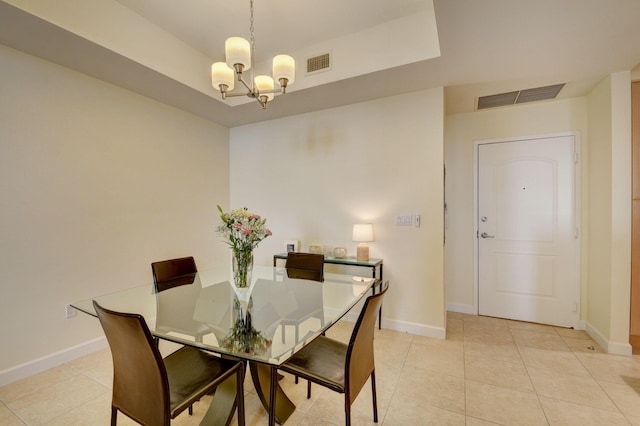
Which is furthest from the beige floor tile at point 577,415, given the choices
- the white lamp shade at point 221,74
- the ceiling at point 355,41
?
the white lamp shade at point 221,74

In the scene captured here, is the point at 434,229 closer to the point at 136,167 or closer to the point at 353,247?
the point at 353,247

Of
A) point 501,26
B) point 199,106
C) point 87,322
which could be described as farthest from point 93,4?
point 501,26

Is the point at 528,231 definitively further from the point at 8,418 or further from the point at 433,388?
the point at 8,418

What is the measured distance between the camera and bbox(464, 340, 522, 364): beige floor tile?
234cm

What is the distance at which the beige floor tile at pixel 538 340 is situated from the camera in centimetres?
252

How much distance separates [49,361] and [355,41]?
3.76 meters

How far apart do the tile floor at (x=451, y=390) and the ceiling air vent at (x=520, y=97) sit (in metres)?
2.44

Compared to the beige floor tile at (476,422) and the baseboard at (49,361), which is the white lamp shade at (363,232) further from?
the baseboard at (49,361)

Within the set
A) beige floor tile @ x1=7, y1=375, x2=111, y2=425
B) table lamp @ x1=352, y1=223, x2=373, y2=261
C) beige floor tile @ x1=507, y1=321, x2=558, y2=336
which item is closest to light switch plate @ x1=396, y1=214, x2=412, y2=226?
table lamp @ x1=352, y1=223, x2=373, y2=261

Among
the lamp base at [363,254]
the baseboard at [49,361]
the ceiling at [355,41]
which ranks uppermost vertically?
the ceiling at [355,41]

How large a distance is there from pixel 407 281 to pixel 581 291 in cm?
181

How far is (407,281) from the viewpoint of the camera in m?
2.89

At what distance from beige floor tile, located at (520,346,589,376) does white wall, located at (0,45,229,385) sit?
3690 millimetres

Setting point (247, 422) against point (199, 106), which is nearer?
point (247, 422)
